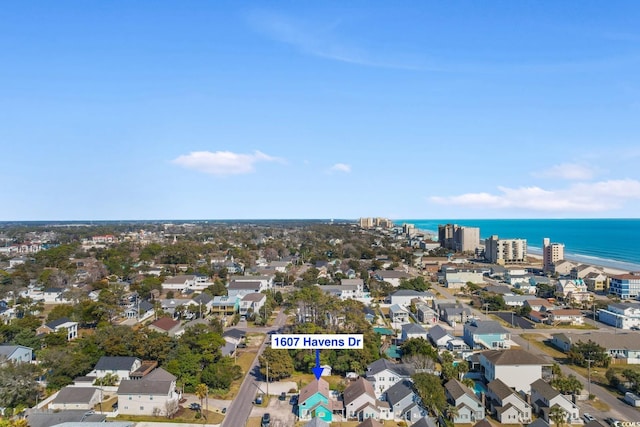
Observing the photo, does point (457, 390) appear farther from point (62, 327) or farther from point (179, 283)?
point (179, 283)

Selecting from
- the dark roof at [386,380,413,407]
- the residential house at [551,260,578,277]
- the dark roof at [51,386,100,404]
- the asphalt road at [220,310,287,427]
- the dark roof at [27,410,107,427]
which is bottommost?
the asphalt road at [220,310,287,427]

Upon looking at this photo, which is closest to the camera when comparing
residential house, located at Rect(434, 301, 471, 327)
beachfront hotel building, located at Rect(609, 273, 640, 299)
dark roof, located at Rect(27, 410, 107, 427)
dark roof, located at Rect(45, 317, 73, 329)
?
dark roof, located at Rect(27, 410, 107, 427)

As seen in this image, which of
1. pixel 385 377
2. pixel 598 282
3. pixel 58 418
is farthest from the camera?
pixel 598 282

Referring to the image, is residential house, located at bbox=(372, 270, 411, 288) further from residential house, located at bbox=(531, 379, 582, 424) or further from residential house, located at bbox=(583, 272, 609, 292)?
residential house, located at bbox=(531, 379, 582, 424)

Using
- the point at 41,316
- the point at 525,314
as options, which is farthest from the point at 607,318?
the point at 41,316

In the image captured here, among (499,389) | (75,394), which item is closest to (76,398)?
(75,394)

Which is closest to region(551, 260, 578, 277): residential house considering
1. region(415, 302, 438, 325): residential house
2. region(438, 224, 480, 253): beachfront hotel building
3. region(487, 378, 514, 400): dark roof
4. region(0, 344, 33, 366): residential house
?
region(438, 224, 480, 253): beachfront hotel building

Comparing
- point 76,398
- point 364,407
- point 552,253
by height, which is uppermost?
point 552,253
